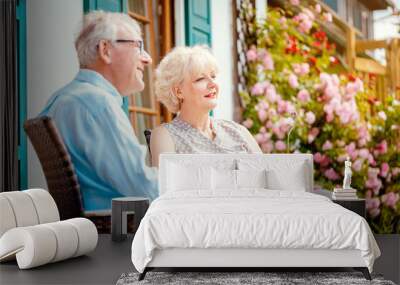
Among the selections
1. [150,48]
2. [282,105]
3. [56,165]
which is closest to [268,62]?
[282,105]

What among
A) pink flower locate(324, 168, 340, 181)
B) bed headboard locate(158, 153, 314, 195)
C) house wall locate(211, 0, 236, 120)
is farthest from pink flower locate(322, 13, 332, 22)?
bed headboard locate(158, 153, 314, 195)

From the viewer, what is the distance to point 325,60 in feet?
21.7

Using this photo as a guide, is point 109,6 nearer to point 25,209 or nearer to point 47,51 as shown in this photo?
point 47,51

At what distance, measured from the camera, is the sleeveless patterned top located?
593cm

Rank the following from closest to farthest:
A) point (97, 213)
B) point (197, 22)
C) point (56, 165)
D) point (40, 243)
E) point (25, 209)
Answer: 1. point (40, 243)
2. point (25, 209)
3. point (56, 165)
4. point (97, 213)
5. point (197, 22)

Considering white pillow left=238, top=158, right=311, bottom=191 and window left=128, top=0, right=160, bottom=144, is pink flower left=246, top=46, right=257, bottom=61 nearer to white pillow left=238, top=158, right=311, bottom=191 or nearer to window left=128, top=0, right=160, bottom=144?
window left=128, top=0, right=160, bottom=144

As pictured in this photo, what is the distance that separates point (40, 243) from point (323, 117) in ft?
10.4

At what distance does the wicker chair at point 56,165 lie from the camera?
18.1 feet

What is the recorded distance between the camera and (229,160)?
5.66m

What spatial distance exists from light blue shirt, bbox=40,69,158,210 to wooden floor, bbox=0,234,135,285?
0.90m

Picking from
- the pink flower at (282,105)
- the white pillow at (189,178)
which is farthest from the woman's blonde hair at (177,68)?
the white pillow at (189,178)

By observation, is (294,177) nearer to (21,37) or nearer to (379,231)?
(379,231)

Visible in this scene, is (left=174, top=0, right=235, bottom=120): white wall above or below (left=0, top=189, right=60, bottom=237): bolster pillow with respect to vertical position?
above

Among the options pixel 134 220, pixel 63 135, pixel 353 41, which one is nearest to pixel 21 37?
pixel 63 135
